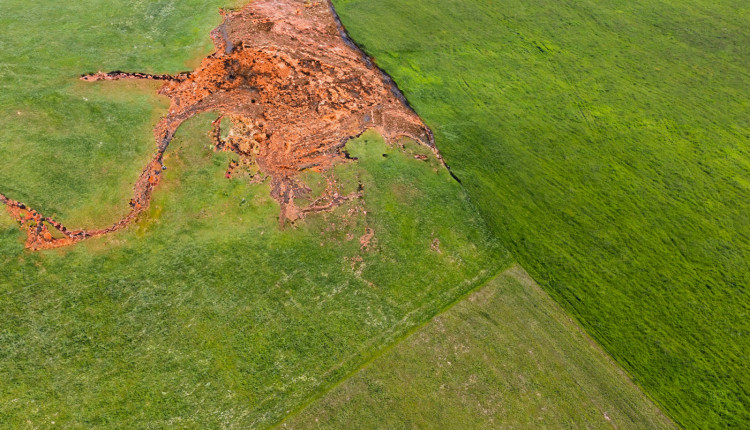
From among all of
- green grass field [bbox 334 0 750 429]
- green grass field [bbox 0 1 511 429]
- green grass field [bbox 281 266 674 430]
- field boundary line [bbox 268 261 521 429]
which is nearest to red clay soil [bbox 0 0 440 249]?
green grass field [bbox 0 1 511 429]

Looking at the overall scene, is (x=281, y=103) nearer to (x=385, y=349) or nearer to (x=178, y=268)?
(x=178, y=268)

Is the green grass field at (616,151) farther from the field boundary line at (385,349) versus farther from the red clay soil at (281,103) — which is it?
the field boundary line at (385,349)

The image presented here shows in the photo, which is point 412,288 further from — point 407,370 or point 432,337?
point 407,370

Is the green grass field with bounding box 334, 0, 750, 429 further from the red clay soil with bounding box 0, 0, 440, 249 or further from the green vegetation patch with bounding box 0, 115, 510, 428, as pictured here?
the green vegetation patch with bounding box 0, 115, 510, 428

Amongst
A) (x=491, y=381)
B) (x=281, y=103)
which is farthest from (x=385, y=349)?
(x=281, y=103)

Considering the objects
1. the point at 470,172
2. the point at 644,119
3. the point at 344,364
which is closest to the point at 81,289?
the point at 344,364

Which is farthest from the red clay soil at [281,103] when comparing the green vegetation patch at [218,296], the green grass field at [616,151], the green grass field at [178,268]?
the green grass field at [616,151]
